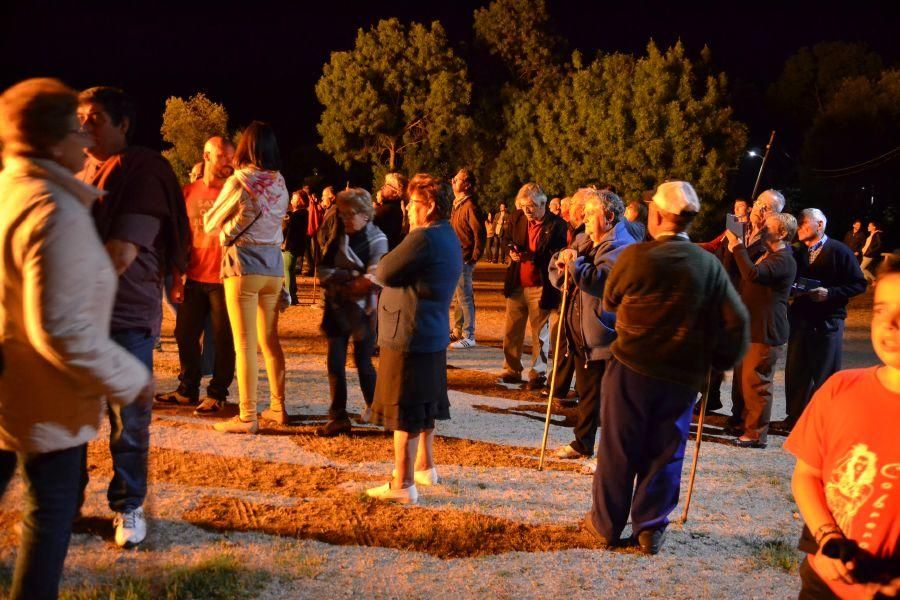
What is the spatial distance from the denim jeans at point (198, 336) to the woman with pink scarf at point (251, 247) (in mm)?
685

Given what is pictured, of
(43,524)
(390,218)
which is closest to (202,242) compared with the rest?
Result: (390,218)

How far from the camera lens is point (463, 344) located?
38.4ft

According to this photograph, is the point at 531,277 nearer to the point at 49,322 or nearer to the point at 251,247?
the point at 251,247

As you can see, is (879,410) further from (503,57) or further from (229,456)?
(503,57)

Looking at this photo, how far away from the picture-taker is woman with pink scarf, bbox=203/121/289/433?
249 inches

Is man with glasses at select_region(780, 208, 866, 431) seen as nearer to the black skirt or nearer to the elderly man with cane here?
the elderly man with cane

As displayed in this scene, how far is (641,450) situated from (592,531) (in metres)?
0.57

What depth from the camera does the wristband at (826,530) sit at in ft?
7.82

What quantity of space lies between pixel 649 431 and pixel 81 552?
10.1ft

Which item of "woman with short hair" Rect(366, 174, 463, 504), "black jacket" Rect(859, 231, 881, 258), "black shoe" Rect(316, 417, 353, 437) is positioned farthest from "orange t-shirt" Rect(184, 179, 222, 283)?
"black jacket" Rect(859, 231, 881, 258)

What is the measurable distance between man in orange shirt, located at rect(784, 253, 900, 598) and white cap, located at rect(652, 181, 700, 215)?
7.54 ft

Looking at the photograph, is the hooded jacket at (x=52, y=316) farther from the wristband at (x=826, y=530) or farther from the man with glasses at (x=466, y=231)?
the man with glasses at (x=466, y=231)

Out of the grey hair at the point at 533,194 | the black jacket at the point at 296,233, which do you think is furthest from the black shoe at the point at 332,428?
the black jacket at the point at 296,233

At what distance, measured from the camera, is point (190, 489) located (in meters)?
5.40
